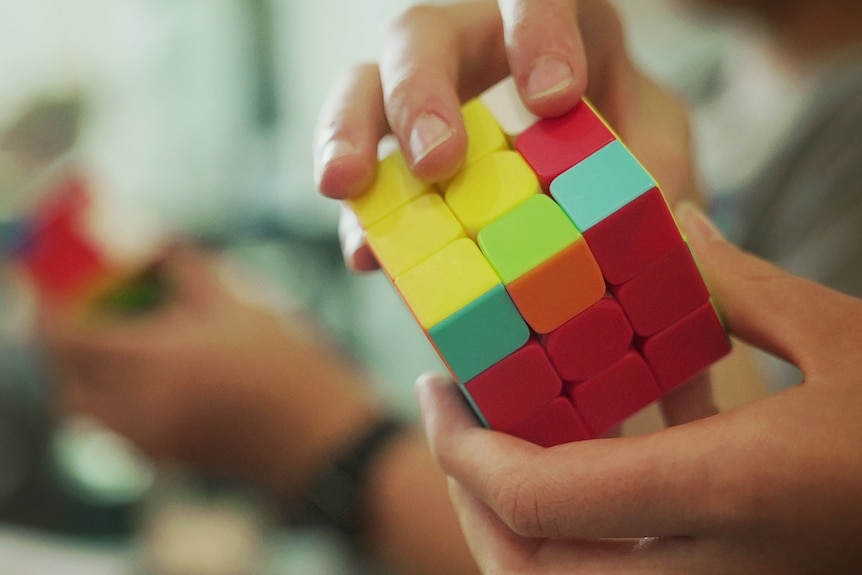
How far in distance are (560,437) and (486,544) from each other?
96 mm

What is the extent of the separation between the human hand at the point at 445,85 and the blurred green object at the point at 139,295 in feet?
1.57

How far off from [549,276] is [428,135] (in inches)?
5.2

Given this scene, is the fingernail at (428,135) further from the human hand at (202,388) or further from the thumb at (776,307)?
the human hand at (202,388)

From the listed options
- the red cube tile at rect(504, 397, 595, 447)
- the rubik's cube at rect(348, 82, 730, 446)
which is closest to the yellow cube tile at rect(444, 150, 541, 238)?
the rubik's cube at rect(348, 82, 730, 446)

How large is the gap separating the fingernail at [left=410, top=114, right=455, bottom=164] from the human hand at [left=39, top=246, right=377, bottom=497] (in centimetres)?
62

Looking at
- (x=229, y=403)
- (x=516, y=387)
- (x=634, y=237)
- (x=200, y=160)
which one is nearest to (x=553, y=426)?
(x=516, y=387)

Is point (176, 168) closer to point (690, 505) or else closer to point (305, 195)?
point (305, 195)

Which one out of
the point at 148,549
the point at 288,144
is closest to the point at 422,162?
the point at 148,549

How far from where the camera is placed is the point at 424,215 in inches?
18.7

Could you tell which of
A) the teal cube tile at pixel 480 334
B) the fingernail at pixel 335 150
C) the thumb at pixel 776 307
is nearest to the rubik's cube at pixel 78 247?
the fingernail at pixel 335 150

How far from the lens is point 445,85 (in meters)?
0.49

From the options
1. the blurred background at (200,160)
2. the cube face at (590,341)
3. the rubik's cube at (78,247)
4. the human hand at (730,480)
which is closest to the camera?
the human hand at (730,480)

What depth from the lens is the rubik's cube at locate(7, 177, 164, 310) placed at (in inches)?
34.7

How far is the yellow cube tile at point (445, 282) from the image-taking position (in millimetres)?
438
